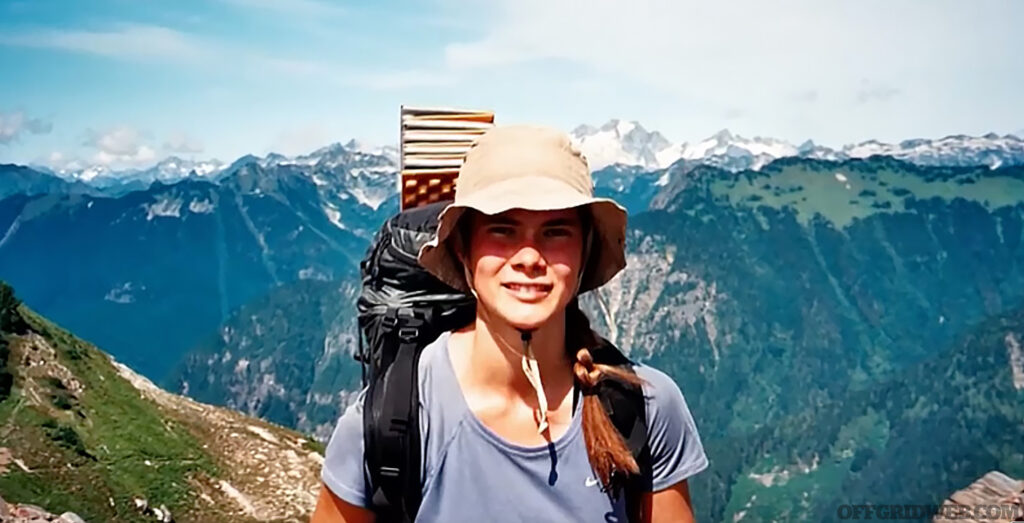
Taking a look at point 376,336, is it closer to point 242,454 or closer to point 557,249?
point 557,249

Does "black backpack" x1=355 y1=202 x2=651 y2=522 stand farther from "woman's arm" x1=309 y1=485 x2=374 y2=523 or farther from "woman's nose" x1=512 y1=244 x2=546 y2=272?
"woman's nose" x1=512 y1=244 x2=546 y2=272

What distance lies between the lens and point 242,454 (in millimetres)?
37000

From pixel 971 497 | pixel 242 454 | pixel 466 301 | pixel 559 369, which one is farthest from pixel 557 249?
pixel 971 497

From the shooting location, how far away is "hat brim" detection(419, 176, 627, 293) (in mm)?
4152

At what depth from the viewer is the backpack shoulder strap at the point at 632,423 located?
4418 mm

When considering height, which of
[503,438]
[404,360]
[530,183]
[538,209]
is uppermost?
[530,183]

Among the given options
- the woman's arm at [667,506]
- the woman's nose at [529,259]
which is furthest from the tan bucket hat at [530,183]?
the woman's arm at [667,506]

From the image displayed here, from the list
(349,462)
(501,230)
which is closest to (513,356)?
(501,230)

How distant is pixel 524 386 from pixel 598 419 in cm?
39

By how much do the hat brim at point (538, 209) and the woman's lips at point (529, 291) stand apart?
34 centimetres

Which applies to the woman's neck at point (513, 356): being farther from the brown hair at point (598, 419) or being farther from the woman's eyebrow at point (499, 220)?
the woman's eyebrow at point (499, 220)

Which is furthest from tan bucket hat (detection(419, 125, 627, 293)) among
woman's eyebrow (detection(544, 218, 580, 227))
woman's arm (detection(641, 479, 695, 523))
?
woman's arm (detection(641, 479, 695, 523))

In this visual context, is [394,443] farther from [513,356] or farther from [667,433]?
[667,433]

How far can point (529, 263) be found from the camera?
425 centimetres
